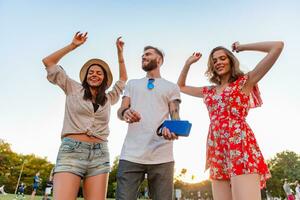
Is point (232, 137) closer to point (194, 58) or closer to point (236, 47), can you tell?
point (236, 47)

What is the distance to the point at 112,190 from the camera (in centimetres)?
7850

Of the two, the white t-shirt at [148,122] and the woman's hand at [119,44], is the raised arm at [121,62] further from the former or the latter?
the white t-shirt at [148,122]

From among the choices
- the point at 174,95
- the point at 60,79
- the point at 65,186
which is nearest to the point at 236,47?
the point at 174,95

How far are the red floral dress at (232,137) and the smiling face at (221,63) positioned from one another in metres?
0.22

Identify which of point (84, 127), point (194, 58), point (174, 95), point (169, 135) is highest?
point (194, 58)

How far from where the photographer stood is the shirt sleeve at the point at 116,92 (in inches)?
184

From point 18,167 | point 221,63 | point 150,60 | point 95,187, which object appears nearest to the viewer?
point 95,187

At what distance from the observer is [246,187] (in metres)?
3.41

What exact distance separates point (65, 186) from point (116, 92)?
164 centimetres

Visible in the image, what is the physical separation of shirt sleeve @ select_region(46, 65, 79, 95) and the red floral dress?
75.5 inches

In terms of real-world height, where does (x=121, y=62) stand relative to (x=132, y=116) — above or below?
above

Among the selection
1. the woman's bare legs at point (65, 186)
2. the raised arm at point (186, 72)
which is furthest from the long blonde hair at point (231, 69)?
the woman's bare legs at point (65, 186)

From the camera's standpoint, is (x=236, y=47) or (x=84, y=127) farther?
(x=236, y=47)

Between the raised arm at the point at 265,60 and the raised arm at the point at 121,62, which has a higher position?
the raised arm at the point at 121,62
